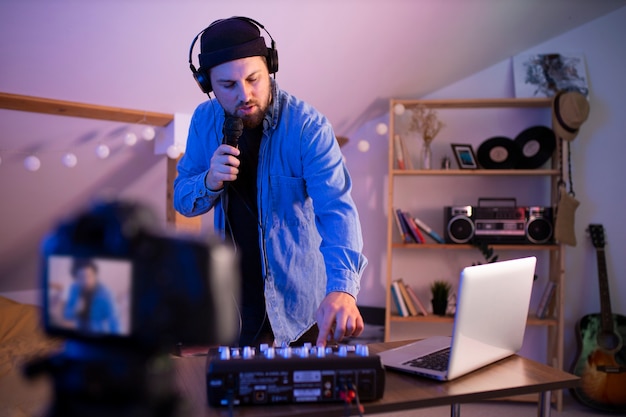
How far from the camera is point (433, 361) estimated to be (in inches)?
52.7

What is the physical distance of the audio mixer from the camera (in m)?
0.99

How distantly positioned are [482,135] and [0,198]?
3.14 m

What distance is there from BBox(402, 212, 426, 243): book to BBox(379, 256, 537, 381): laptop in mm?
2345

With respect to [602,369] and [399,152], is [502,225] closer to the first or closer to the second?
[399,152]

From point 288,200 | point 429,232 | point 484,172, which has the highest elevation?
point 484,172

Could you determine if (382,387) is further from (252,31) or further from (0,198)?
(0,198)

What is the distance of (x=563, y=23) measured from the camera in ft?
12.6

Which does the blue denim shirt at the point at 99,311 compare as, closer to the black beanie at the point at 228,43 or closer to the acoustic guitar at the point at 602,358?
the black beanie at the point at 228,43

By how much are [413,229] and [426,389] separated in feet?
8.83

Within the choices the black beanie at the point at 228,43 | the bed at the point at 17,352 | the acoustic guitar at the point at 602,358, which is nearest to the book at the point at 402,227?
the acoustic guitar at the point at 602,358

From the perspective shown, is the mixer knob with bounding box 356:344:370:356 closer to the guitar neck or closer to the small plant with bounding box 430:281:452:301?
the small plant with bounding box 430:281:452:301

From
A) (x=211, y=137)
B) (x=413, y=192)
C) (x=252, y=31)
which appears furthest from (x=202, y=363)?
(x=413, y=192)

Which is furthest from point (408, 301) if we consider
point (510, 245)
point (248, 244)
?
point (248, 244)

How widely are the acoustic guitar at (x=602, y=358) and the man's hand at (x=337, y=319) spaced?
2.70 metres
